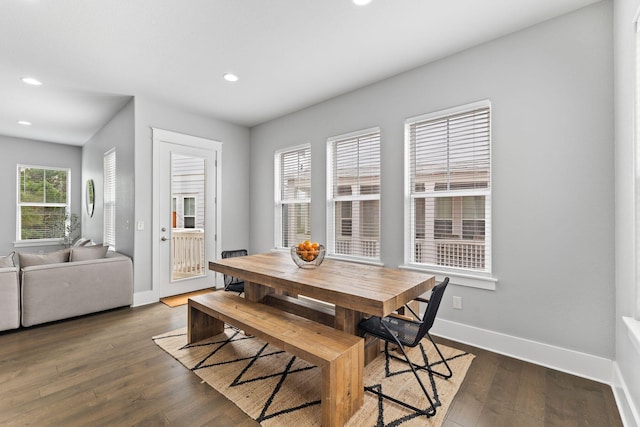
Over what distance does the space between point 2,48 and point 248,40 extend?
2257mm

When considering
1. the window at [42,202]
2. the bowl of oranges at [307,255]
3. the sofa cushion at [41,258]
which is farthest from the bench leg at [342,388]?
the window at [42,202]

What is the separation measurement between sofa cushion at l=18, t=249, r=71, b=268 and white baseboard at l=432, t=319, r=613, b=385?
14.2 feet

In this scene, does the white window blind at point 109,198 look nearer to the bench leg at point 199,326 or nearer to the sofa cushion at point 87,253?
the sofa cushion at point 87,253

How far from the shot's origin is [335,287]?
6.39ft

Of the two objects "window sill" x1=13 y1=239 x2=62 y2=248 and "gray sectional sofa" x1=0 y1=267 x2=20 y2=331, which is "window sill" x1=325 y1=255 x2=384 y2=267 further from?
"window sill" x1=13 y1=239 x2=62 y2=248

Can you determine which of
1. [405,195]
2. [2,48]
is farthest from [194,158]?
[405,195]

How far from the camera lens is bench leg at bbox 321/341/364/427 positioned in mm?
1591

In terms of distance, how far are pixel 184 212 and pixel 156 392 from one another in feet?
9.90

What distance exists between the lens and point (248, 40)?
260 centimetres

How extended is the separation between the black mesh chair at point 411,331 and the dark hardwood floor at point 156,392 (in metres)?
0.19

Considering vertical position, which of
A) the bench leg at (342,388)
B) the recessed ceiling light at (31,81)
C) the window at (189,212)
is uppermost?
the recessed ceiling light at (31,81)

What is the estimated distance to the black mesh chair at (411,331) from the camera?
1.79 meters

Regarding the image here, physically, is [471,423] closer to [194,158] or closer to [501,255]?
[501,255]

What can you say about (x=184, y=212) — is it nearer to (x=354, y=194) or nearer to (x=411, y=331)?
(x=354, y=194)
